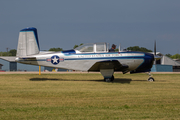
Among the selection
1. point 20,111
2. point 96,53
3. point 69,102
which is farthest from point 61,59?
point 20,111

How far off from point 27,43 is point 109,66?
19.8 ft

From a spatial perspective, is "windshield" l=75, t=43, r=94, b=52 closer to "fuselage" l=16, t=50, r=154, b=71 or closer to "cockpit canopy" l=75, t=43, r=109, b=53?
"cockpit canopy" l=75, t=43, r=109, b=53

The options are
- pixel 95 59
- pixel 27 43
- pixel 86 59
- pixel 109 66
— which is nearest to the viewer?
pixel 109 66

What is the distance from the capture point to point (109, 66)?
13.4 metres

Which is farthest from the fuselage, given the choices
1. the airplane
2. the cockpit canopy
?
the cockpit canopy

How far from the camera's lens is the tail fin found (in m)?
14.8

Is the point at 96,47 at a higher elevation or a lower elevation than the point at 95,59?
higher

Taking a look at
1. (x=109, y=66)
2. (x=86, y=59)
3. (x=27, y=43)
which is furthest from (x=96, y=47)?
(x=27, y=43)

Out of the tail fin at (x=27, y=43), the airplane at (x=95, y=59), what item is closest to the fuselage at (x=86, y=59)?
the airplane at (x=95, y=59)

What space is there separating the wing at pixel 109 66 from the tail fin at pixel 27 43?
4.37 metres

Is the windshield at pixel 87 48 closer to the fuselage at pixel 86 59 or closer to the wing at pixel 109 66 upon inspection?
the fuselage at pixel 86 59

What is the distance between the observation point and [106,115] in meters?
5.23

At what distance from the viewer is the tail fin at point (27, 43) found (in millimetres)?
14758

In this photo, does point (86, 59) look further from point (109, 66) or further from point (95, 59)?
point (109, 66)
